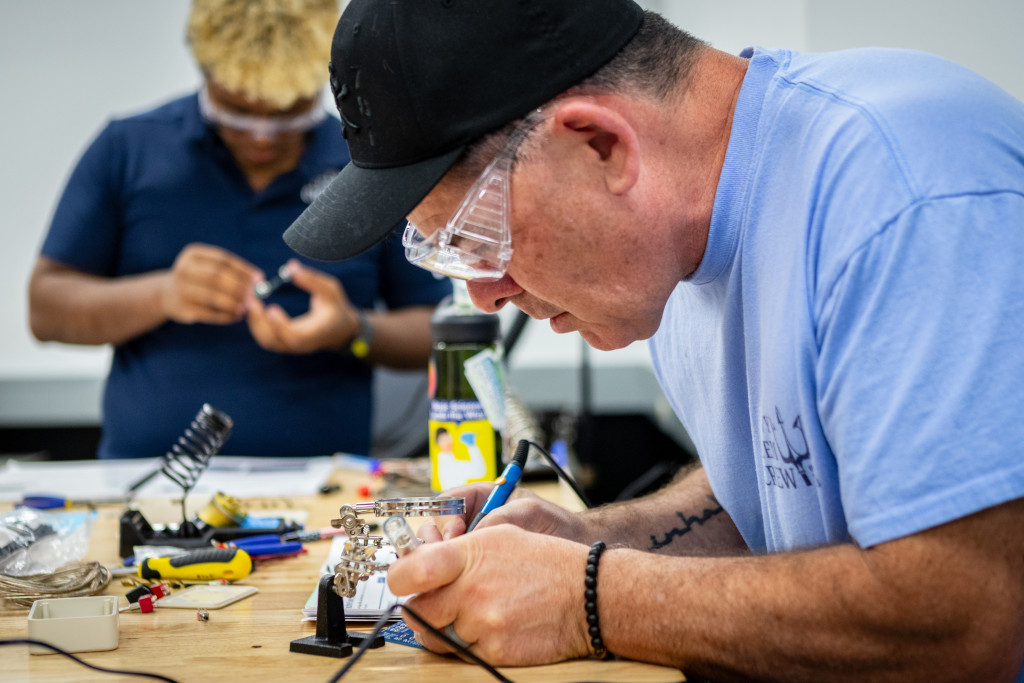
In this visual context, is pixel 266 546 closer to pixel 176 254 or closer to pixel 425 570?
pixel 425 570

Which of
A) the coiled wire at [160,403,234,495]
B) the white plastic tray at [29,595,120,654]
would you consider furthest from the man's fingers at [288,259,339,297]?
the white plastic tray at [29,595,120,654]

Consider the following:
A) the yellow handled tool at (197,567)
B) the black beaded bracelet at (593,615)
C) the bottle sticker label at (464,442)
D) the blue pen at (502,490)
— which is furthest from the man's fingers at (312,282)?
the black beaded bracelet at (593,615)

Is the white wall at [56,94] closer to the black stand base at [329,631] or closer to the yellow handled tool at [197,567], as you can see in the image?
the yellow handled tool at [197,567]

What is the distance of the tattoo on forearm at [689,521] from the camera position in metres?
1.18

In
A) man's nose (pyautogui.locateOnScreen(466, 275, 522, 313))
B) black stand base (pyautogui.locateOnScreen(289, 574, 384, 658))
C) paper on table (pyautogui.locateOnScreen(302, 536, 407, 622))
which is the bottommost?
paper on table (pyautogui.locateOnScreen(302, 536, 407, 622))

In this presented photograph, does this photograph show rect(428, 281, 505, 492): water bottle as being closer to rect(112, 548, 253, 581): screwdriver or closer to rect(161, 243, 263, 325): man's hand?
rect(112, 548, 253, 581): screwdriver

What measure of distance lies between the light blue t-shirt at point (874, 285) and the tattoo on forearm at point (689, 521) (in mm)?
181

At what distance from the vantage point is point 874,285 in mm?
743

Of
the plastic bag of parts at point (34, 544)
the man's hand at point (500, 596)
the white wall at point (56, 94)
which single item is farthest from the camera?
the white wall at point (56, 94)

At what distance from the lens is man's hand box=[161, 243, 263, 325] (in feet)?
6.69

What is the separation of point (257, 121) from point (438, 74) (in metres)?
1.54

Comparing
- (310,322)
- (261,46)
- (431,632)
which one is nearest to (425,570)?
(431,632)

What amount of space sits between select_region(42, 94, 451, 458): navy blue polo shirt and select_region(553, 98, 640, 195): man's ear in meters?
1.46

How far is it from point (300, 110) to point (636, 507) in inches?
59.5
